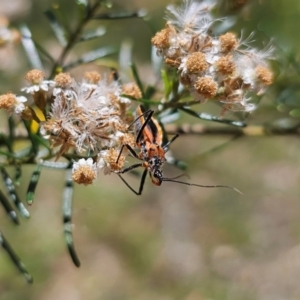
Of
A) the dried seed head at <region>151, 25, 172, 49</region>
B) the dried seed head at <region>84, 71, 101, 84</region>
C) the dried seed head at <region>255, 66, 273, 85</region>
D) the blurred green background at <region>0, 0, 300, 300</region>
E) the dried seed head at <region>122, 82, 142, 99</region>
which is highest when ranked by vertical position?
the dried seed head at <region>151, 25, 172, 49</region>

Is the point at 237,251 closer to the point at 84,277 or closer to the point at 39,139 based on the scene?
the point at 84,277

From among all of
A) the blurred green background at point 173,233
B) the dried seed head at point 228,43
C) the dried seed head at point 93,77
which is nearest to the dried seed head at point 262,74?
the dried seed head at point 228,43

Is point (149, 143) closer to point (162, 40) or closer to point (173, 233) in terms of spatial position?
point (162, 40)

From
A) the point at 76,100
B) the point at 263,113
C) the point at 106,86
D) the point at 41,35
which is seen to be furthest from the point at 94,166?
the point at 41,35

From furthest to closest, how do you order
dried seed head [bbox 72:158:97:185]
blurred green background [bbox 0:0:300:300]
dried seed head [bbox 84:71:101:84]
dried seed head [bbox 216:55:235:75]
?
blurred green background [bbox 0:0:300:300] < dried seed head [bbox 84:71:101:84] < dried seed head [bbox 216:55:235:75] < dried seed head [bbox 72:158:97:185]

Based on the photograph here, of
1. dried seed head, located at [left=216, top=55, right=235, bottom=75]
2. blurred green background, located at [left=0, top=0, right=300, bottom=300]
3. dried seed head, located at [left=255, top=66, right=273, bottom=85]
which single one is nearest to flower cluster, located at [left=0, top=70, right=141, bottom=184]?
dried seed head, located at [left=216, top=55, right=235, bottom=75]

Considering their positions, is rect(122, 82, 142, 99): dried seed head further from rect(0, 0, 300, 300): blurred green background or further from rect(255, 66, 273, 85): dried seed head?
rect(0, 0, 300, 300): blurred green background
